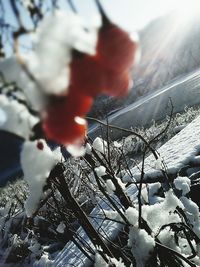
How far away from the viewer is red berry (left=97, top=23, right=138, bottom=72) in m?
0.58

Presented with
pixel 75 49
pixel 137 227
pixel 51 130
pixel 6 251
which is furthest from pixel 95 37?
pixel 6 251

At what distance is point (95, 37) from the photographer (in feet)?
1.93

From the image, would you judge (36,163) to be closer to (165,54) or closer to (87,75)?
(87,75)

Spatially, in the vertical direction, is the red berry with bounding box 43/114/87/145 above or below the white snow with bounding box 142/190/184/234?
above

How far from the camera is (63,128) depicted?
0.59 metres

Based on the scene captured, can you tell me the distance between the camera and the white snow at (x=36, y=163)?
90cm

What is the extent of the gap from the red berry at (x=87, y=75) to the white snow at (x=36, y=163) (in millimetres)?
285

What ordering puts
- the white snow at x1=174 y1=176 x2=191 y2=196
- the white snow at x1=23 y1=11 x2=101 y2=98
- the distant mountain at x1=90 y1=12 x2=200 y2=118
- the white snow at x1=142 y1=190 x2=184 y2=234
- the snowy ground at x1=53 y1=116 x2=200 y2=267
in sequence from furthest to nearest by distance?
the distant mountain at x1=90 y1=12 x2=200 y2=118 < the snowy ground at x1=53 y1=116 x2=200 y2=267 < the white snow at x1=174 y1=176 x2=191 y2=196 < the white snow at x1=142 y1=190 x2=184 y2=234 < the white snow at x1=23 y1=11 x2=101 y2=98

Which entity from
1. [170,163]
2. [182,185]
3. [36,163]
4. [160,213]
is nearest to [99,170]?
[160,213]

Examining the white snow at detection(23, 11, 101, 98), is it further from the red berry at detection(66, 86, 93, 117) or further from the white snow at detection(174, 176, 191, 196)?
the white snow at detection(174, 176, 191, 196)

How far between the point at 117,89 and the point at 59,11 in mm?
142

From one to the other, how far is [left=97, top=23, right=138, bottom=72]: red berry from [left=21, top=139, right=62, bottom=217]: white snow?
1.01 feet

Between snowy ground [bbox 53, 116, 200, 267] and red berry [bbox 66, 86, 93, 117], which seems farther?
snowy ground [bbox 53, 116, 200, 267]

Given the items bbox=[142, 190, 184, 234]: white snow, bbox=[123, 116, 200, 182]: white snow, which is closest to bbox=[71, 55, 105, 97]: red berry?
bbox=[142, 190, 184, 234]: white snow
